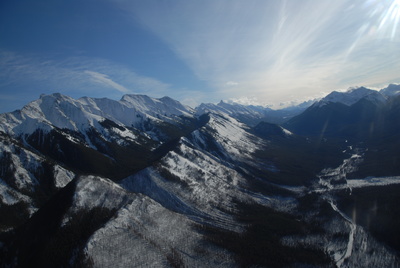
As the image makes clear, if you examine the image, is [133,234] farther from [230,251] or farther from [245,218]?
[245,218]

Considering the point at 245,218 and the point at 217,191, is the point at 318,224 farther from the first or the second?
the point at 217,191

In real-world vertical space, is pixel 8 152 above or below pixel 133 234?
above

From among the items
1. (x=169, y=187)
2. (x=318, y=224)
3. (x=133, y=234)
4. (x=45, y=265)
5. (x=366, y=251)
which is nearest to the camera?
(x=45, y=265)

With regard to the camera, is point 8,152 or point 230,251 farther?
point 8,152

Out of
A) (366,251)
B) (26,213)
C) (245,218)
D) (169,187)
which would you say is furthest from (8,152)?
(366,251)

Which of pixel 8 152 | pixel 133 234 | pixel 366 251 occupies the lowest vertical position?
pixel 366 251

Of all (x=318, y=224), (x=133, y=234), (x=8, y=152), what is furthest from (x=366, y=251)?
(x=8, y=152)

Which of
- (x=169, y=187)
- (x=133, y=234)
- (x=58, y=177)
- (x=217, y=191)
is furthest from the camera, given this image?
(x=58, y=177)

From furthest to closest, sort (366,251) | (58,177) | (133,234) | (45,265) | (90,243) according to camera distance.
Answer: (58,177), (366,251), (133,234), (90,243), (45,265)

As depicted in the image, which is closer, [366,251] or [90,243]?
[90,243]
